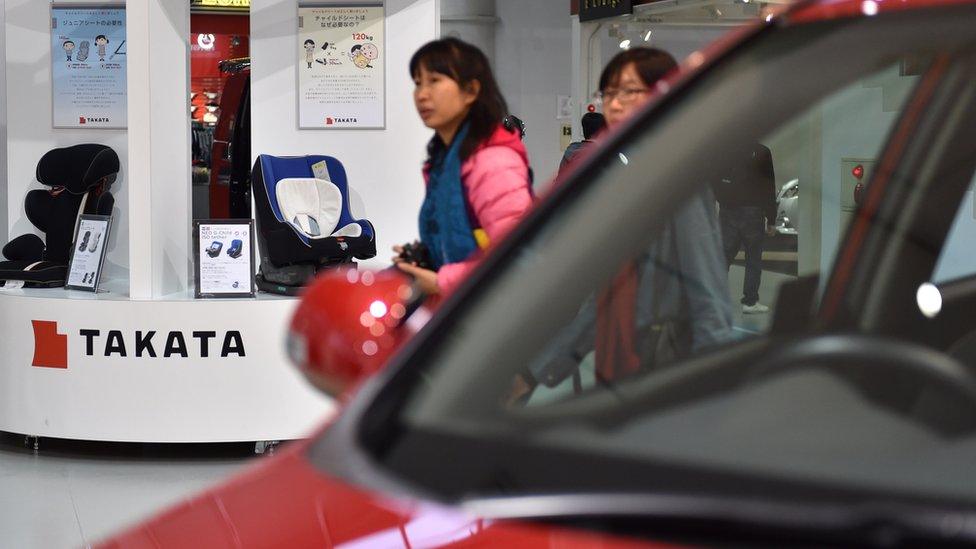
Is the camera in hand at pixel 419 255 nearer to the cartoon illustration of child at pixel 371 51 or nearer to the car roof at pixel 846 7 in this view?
the car roof at pixel 846 7

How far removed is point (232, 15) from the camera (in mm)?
12945

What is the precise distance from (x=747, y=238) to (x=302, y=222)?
187 inches

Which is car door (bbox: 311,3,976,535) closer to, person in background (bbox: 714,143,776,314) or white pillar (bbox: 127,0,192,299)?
person in background (bbox: 714,143,776,314)

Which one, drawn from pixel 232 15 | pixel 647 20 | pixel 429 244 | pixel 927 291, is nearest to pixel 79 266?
pixel 429 244

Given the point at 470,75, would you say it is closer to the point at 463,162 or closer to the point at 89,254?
the point at 463,162

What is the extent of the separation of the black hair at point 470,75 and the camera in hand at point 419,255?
264 mm

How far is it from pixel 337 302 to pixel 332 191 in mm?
4993

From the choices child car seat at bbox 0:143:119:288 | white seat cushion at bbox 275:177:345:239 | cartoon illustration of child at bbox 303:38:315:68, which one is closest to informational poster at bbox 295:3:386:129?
cartoon illustration of child at bbox 303:38:315:68

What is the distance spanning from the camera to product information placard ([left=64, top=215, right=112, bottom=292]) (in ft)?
18.9

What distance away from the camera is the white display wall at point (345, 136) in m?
6.63

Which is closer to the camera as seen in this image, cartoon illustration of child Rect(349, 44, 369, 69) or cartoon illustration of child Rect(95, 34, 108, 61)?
cartoon illustration of child Rect(349, 44, 369, 69)

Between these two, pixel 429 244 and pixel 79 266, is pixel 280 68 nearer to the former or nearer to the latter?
pixel 79 266

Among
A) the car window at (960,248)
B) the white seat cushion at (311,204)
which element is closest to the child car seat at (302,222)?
the white seat cushion at (311,204)

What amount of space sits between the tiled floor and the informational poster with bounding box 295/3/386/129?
1.81 m
